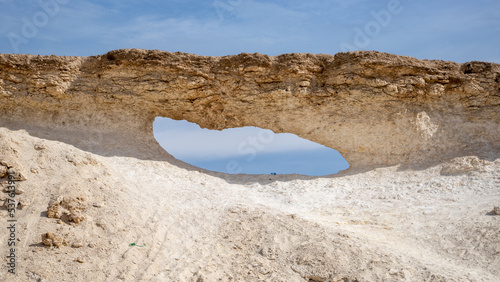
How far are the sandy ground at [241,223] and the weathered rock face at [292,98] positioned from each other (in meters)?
1.00

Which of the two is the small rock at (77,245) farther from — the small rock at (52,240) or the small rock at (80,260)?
the small rock at (80,260)

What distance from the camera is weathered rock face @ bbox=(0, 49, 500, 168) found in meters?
12.5

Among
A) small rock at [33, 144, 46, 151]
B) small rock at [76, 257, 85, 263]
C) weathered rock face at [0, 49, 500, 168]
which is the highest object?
weathered rock face at [0, 49, 500, 168]

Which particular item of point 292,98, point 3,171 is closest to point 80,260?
point 3,171

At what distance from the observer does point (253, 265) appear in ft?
26.7

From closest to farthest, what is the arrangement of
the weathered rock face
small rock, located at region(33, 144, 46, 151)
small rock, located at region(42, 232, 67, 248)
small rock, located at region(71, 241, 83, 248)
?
small rock, located at region(42, 232, 67, 248) → small rock, located at region(71, 241, 83, 248) → small rock, located at region(33, 144, 46, 151) → the weathered rock face

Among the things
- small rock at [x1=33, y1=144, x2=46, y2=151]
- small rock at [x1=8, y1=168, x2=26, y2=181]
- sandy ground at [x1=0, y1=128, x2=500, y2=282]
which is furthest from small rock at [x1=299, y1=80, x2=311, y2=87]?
small rock at [x1=8, y1=168, x2=26, y2=181]

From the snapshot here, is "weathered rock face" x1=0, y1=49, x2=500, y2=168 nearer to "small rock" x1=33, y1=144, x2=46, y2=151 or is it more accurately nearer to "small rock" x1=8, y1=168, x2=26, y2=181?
"small rock" x1=33, y1=144, x2=46, y2=151

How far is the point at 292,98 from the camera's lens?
1296 cm

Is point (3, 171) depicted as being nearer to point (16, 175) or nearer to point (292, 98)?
point (16, 175)

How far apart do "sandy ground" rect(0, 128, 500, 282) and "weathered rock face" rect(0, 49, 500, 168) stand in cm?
100

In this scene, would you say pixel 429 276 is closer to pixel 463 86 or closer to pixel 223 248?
pixel 223 248

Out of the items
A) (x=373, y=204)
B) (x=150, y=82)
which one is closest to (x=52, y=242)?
(x=150, y=82)

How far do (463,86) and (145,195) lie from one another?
9.48 metres
